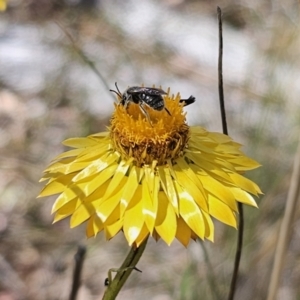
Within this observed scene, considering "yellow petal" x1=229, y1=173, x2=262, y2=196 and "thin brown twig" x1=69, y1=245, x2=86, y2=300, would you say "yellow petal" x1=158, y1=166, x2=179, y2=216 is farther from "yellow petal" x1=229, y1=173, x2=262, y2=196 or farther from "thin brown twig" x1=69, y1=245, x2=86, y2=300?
"thin brown twig" x1=69, y1=245, x2=86, y2=300

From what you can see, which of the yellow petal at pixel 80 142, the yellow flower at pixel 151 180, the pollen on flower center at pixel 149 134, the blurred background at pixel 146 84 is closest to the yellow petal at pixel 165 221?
the yellow flower at pixel 151 180

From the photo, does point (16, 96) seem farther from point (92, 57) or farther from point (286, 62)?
point (286, 62)

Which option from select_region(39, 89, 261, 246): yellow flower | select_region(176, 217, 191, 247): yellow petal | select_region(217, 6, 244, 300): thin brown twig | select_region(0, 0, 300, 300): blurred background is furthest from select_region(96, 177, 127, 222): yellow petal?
select_region(0, 0, 300, 300): blurred background

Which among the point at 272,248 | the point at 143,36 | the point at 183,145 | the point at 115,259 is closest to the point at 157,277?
the point at 115,259

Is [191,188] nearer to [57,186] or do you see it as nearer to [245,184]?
[245,184]

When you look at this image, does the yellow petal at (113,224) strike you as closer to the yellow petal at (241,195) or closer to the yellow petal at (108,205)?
the yellow petal at (108,205)
